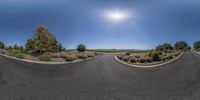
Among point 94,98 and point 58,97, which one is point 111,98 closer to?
point 94,98

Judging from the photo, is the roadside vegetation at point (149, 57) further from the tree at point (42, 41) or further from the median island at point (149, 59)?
the tree at point (42, 41)

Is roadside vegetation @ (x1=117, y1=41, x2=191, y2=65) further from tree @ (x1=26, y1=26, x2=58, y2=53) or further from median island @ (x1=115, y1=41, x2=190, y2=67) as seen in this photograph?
tree @ (x1=26, y1=26, x2=58, y2=53)

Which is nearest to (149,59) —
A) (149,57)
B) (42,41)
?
(149,57)

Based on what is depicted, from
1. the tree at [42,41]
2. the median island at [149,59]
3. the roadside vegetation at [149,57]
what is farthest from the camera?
the tree at [42,41]

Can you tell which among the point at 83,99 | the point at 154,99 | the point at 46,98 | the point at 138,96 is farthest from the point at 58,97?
the point at 154,99

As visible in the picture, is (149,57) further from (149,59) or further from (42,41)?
(42,41)

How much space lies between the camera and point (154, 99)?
6410 millimetres

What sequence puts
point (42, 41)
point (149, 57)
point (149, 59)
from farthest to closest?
point (42, 41), point (149, 57), point (149, 59)

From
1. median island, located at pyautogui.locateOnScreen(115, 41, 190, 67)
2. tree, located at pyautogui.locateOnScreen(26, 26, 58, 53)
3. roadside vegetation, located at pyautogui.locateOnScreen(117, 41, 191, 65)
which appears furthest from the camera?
tree, located at pyautogui.locateOnScreen(26, 26, 58, 53)

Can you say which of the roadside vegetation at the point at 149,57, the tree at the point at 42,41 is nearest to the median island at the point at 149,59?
the roadside vegetation at the point at 149,57

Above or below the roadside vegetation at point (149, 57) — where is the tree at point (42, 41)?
above

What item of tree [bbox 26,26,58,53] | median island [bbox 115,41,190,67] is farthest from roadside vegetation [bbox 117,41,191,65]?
tree [bbox 26,26,58,53]

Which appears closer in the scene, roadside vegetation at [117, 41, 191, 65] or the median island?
the median island

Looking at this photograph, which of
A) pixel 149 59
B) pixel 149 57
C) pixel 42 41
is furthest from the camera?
pixel 42 41
